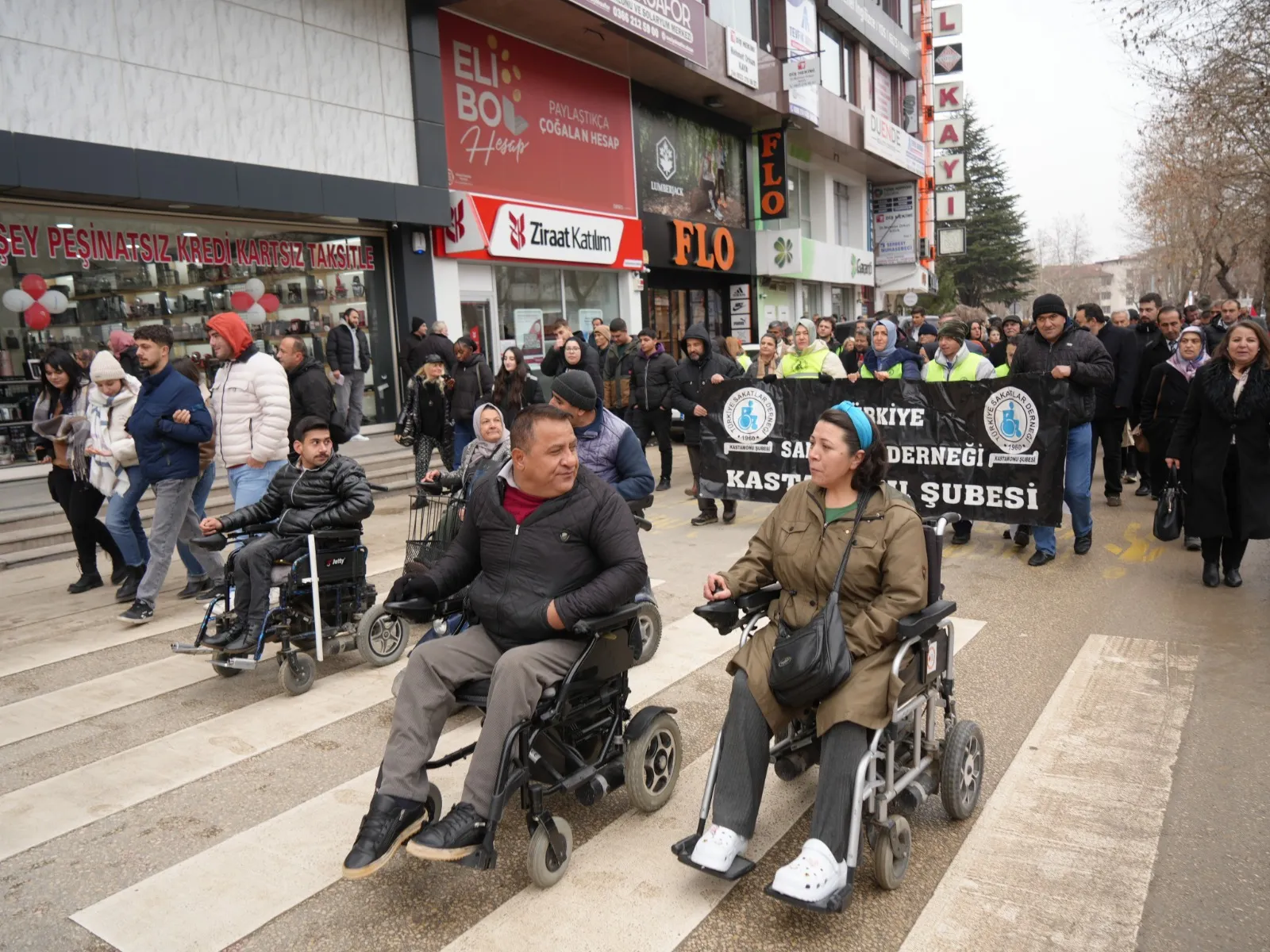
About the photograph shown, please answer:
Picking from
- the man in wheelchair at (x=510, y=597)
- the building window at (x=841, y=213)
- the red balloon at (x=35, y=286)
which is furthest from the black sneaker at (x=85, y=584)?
the building window at (x=841, y=213)

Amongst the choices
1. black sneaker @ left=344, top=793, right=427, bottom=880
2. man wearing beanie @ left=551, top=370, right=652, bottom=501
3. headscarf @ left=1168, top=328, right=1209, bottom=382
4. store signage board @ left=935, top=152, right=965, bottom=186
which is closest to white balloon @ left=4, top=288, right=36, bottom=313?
man wearing beanie @ left=551, top=370, right=652, bottom=501

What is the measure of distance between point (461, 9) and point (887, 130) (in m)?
21.1

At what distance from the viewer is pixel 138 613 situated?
6.85 metres

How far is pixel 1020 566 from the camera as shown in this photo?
25.9 ft

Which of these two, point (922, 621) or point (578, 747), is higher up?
point (922, 621)

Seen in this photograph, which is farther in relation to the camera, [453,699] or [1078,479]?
[1078,479]

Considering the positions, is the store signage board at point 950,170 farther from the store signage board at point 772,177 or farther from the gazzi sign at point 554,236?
the gazzi sign at point 554,236

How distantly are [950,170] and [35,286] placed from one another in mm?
36022

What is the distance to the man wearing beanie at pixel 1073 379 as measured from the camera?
7.82 m

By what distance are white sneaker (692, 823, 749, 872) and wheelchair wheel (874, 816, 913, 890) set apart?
46 cm

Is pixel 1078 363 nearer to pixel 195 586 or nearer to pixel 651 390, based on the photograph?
pixel 651 390

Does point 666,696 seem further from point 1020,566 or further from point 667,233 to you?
point 667,233

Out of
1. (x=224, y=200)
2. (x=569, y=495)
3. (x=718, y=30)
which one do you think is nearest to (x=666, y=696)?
(x=569, y=495)

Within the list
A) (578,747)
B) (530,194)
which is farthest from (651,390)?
(578,747)
